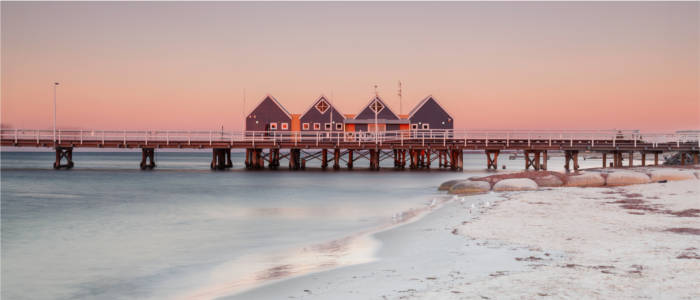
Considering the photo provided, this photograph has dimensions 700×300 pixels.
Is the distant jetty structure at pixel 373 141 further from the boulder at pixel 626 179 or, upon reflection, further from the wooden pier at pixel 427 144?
the boulder at pixel 626 179

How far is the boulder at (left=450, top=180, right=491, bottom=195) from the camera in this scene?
20.9m

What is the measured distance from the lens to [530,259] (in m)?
8.01

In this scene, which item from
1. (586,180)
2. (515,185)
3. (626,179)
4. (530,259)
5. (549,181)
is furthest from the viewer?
(549,181)

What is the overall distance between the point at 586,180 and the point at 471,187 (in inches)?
176

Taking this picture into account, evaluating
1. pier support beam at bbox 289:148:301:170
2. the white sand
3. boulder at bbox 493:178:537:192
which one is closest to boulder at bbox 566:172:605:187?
boulder at bbox 493:178:537:192

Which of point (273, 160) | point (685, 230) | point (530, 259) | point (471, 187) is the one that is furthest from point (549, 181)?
point (273, 160)

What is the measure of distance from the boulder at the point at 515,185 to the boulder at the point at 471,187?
382 millimetres

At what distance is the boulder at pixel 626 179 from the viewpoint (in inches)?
826

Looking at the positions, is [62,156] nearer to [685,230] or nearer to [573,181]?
[573,181]

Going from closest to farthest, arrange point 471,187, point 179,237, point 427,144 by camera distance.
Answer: point 179,237, point 471,187, point 427,144

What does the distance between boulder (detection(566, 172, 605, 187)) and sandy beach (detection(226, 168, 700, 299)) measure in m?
7.31

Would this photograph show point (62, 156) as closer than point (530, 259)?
No

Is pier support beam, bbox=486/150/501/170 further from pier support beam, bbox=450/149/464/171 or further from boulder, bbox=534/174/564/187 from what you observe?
boulder, bbox=534/174/564/187

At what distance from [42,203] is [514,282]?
22130mm
